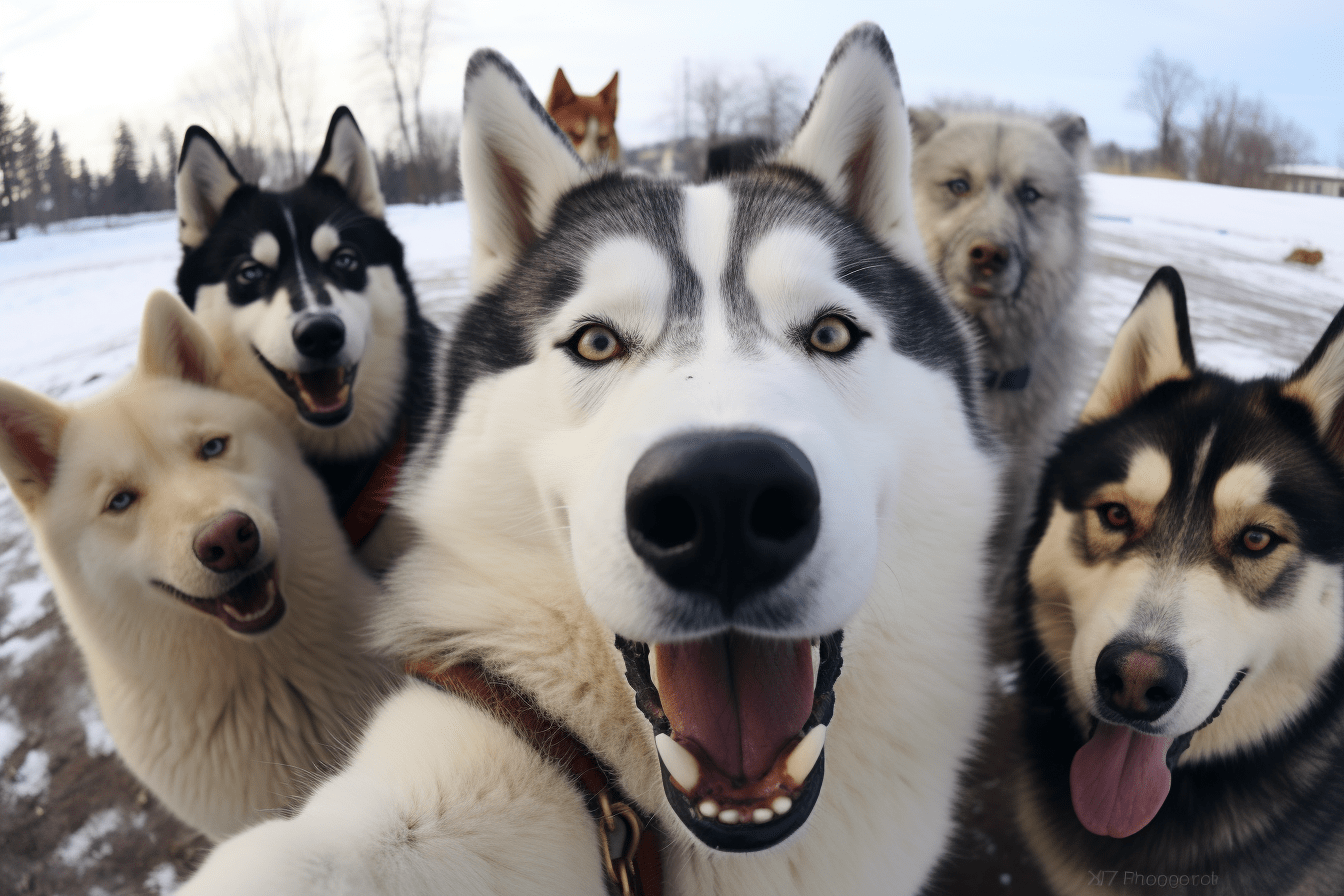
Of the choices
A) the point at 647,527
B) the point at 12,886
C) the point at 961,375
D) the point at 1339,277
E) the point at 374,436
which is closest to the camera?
the point at 647,527

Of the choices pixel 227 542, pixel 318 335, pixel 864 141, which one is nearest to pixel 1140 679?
pixel 864 141

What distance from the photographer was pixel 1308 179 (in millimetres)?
6695

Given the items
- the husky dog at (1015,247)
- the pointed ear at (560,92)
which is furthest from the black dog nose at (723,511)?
the pointed ear at (560,92)

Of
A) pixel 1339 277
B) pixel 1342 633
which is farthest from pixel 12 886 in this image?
pixel 1339 277

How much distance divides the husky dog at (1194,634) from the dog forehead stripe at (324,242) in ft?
10.1

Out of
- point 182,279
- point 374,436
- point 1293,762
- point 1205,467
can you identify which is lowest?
point 1293,762

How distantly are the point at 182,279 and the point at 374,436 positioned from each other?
1.18 metres

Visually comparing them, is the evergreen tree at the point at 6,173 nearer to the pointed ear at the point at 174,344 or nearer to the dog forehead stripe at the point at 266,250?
the dog forehead stripe at the point at 266,250

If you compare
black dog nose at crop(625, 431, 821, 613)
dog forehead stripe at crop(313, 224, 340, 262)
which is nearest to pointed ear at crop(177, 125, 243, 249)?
dog forehead stripe at crop(313, 224, 340, 262)

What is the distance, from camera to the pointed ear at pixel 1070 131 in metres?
4.51

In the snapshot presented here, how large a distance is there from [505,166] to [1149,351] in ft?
6.77

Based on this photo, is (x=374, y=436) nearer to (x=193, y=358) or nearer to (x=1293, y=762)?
(x=193, y=358)

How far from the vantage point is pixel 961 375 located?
188 centimetres

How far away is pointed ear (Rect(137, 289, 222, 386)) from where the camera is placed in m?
2.34
